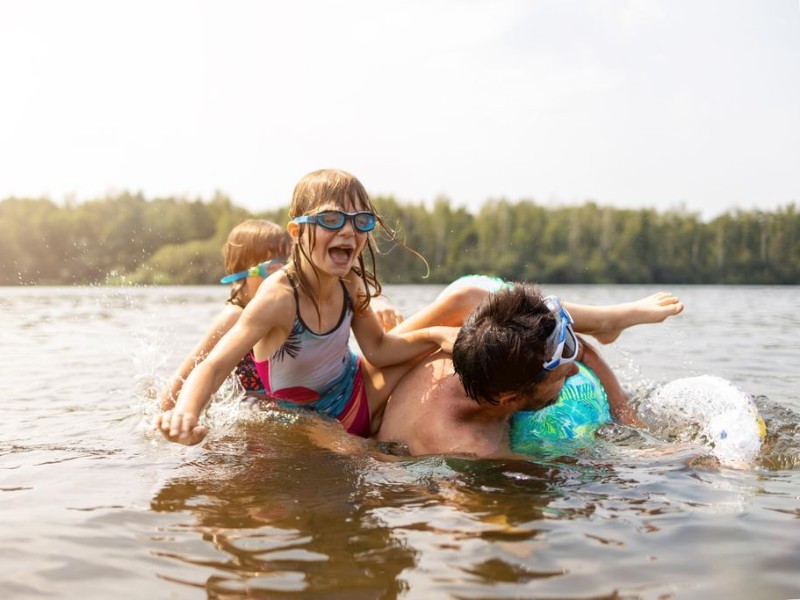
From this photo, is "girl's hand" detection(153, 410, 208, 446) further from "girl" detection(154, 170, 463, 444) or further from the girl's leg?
the girl's leg

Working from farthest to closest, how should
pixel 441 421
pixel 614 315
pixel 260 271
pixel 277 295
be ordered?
pixel 260 271, pixel 614 315, pixel 277 295, pixel 441 421

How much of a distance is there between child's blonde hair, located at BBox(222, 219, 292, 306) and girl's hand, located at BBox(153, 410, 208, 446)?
2754 mm

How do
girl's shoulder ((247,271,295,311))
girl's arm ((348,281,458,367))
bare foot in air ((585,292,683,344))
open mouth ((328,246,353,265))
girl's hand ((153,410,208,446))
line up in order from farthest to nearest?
1. bare foot in air ((585,292,683,344))
2. girl's arm ((348,281,458,367))
3. open mouth ((328,246,353,265))
4. girl's shoulder ((247,271,295,311))
5. girl's hand ((153,410,208,446))

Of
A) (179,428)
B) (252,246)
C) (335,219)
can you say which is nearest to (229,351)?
(179,428)

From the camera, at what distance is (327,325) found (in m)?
4.93

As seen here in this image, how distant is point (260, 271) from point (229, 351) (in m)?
2.02

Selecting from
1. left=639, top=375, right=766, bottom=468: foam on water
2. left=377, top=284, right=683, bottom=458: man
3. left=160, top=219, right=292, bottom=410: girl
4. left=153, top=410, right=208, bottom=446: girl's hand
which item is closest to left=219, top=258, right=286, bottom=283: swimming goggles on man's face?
left=160, top=219, right=292, bottom=410: girl

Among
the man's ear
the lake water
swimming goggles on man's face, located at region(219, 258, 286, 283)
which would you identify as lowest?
the lake water

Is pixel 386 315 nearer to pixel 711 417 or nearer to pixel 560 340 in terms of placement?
pixel 560 340

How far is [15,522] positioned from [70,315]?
18794 millimetres

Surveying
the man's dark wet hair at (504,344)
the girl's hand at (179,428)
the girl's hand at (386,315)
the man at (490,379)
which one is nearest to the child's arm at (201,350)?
the girl's hand at (386,315)

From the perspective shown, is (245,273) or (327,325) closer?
(327,325)

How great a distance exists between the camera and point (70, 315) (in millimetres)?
20875

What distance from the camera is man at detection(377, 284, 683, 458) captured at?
4074 mm
